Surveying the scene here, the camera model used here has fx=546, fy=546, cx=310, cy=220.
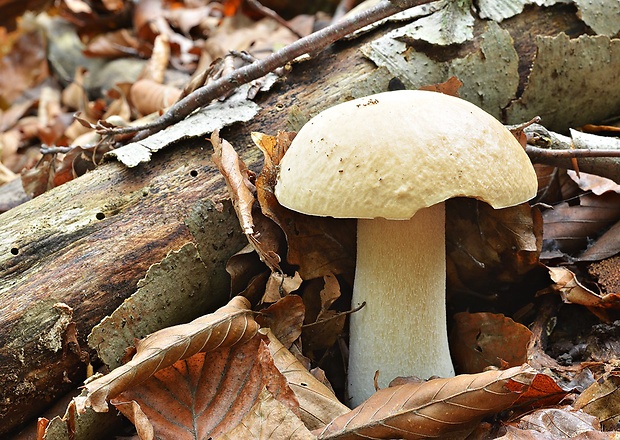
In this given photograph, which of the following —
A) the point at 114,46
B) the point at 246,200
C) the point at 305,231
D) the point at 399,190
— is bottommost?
the point at 305,231

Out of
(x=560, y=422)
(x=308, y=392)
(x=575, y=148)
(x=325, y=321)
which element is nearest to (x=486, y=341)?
(x=560, y=422)

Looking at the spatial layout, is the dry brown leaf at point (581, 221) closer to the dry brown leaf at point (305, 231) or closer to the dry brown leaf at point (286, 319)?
the dry brown leaf at point (305, 231)

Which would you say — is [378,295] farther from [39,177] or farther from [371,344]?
[39,177]

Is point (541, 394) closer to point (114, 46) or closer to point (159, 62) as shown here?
point (159, 62)

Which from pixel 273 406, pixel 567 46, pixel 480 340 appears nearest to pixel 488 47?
pixel 567 46

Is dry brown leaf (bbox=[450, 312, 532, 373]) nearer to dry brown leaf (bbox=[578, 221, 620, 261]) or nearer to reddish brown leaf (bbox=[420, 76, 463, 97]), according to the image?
dry brown leaf (bbox=[578, 221, 620, 261])

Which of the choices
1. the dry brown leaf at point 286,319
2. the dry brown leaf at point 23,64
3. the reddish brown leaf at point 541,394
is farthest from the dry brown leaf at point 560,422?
the dry brown leaf at point 23,64
